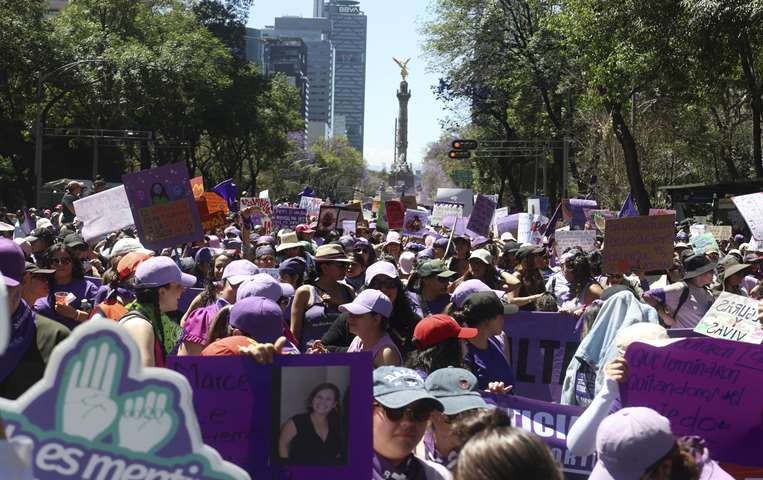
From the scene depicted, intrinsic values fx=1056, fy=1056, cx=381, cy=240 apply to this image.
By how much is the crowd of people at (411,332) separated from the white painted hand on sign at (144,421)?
0.93 ft

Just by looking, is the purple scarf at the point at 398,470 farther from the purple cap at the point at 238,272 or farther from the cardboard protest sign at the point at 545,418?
the purple cap at the point at 238,272

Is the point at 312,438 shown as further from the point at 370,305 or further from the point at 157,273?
the point at 370,305

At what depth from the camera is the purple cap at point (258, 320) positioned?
14.5 feet

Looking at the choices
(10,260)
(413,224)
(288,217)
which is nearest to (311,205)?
(288,217)

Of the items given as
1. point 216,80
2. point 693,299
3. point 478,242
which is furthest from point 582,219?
point 216,80

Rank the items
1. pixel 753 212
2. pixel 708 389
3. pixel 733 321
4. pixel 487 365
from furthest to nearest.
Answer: pixel 753 212 < pixel 733 321 < pixel 487 365 < pixel 708 389

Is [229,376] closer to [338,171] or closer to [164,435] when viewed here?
[164,435]

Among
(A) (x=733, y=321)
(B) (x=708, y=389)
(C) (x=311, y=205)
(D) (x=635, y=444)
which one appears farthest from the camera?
(C) (x=311, y=205)

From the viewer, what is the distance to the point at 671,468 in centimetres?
311

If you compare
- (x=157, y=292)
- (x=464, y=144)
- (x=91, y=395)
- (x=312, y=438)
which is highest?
(x=464, y=144)

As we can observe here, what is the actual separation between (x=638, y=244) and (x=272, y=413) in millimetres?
6445

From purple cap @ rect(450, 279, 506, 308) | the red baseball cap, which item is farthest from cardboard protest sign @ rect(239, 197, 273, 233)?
the red baseball cap

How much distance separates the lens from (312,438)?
3410mm

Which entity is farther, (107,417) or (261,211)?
(261,211)
